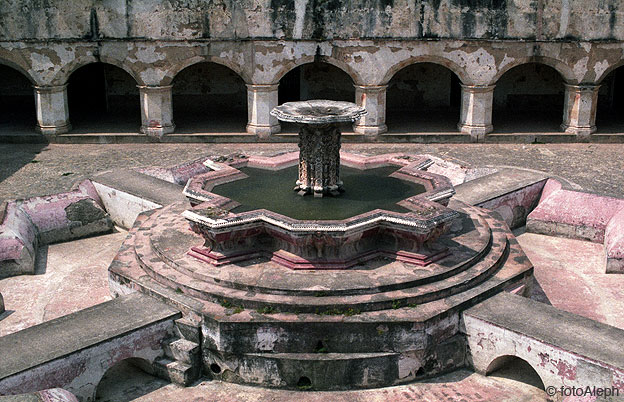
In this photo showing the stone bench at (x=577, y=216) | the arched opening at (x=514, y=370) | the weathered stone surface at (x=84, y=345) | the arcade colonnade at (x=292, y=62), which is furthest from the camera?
the arcade colonnade at (x=292, y=62)

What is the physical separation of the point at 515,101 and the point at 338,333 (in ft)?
44.6

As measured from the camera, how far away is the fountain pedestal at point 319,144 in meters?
11.3

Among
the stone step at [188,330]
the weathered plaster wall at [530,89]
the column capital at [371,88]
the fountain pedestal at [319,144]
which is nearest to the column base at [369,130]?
the column capital at [371,88]

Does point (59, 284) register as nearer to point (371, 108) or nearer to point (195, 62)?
point (195, 62)

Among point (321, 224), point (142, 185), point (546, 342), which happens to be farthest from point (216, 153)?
point (546, 342)

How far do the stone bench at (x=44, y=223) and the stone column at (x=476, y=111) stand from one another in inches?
344

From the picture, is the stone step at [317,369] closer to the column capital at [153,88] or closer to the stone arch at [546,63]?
the column capital at [153,88]

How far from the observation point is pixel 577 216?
547 inches

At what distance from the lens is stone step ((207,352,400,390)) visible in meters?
9.44

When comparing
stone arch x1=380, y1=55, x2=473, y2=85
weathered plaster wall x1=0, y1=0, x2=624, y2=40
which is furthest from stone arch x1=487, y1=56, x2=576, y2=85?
stone arch x1=380, y1=55, x2=473, y2=85

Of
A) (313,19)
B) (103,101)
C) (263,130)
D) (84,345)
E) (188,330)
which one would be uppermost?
(313,19)

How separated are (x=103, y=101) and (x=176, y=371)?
1395cm

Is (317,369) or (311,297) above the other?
(311,297)

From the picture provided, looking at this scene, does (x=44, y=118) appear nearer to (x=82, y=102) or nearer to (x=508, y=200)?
(x=82, y=102)
